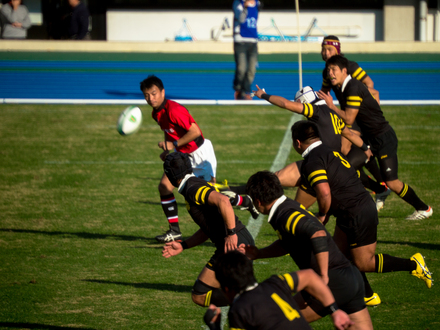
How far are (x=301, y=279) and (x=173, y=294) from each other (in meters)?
2.35

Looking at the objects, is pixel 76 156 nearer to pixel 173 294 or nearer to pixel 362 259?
pixel 173 294

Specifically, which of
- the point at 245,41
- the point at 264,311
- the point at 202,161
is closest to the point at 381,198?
the point at 202,161

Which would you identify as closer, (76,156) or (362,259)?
(362,259)

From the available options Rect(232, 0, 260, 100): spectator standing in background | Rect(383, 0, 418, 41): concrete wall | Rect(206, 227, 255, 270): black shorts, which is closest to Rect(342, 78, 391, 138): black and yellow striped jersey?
Rect(206, 227, 255, 270): black shorts

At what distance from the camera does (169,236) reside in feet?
23.2

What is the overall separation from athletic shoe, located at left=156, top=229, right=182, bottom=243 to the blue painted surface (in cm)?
1096

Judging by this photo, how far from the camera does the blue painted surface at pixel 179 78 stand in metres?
18.4

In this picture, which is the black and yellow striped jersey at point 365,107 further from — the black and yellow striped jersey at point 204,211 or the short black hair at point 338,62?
the black and yellow striped jersey at point 204,211

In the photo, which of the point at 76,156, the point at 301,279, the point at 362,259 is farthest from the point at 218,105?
the point at 301,279

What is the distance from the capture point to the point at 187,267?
627 cm

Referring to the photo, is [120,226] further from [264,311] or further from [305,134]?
[264,311]

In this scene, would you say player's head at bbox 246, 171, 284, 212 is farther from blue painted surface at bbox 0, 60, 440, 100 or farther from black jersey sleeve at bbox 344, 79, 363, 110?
blue painted surface at bbox 0, 60, 440, 100

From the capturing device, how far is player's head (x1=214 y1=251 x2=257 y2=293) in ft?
10.6

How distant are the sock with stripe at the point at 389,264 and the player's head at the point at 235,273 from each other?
2274 millimetres
